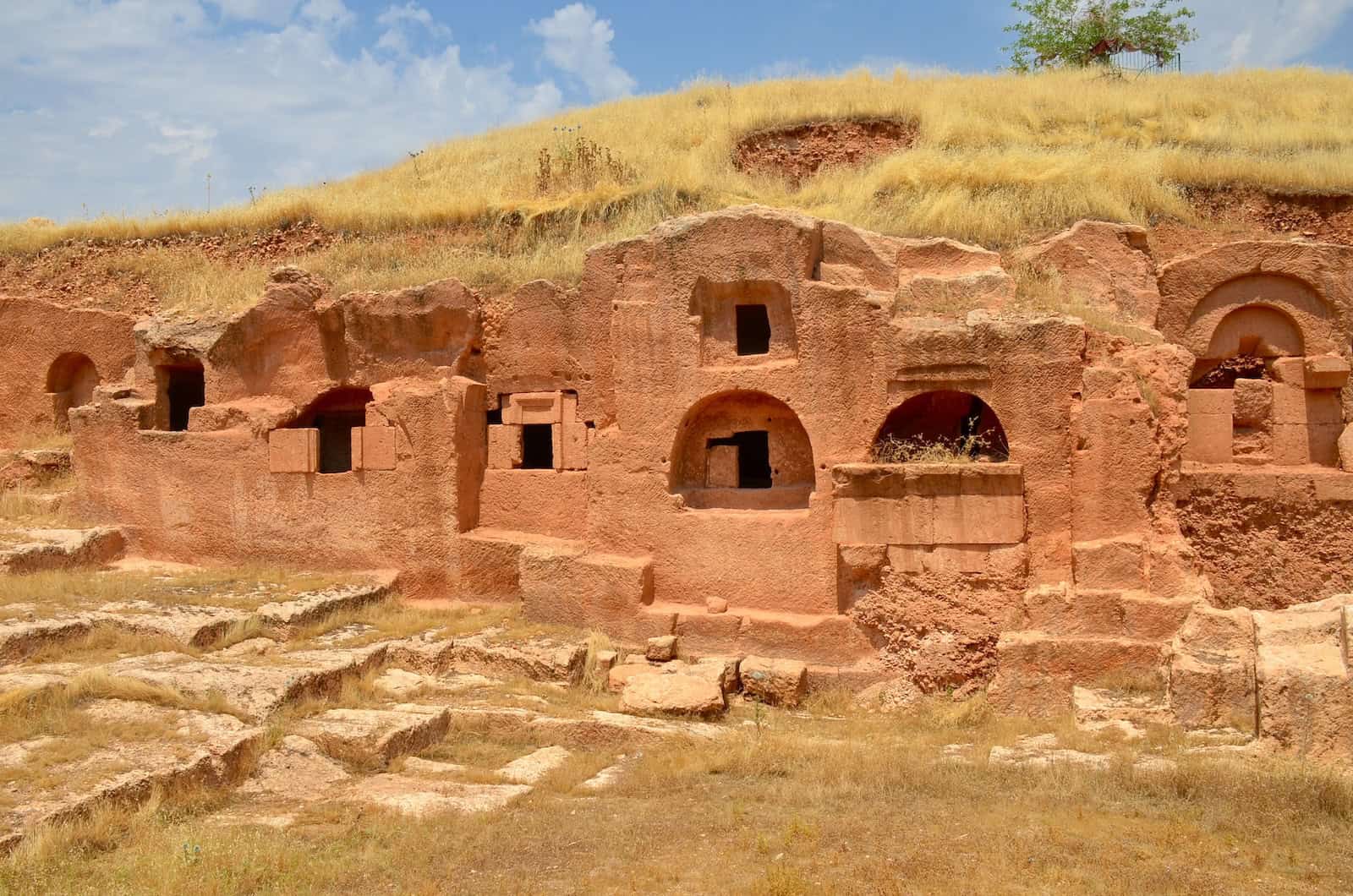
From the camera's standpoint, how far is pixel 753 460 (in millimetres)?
11742

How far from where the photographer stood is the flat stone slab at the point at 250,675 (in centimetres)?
778

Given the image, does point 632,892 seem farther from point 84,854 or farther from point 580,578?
point 580,578

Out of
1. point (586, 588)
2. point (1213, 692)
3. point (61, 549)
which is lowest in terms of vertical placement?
point (1213, 692)

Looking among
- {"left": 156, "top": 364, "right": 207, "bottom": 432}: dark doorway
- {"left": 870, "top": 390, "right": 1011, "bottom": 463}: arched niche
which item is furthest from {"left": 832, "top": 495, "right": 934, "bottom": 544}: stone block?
{"left": 156, "top": 364, "right": 207, "bottom": 432}: dark doorway

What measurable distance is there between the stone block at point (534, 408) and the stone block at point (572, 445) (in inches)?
5.4

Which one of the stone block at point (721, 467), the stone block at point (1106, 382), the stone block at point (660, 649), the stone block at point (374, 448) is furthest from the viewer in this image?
the stone block at point (374, 448)

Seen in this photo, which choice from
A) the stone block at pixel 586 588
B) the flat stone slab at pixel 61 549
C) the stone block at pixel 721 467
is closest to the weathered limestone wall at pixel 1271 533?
the stone block at pixel 721 467

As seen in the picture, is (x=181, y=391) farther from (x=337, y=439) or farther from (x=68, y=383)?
(x=68, y=383)

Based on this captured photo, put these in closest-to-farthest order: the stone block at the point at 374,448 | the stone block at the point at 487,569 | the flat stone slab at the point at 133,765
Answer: the flat stone slab at the point at 133,765, the stone block at the point at 487,569, the stone block at the point at 374,448

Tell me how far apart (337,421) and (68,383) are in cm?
485

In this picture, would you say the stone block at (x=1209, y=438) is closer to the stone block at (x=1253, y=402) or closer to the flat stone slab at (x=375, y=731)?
the stone block at (x=1253, y=402)

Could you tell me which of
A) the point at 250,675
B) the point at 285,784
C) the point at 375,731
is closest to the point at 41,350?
the point at 250,675

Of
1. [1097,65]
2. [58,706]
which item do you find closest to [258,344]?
[58,706]

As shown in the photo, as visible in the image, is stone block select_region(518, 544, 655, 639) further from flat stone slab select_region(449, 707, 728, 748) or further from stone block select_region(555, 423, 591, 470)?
flat stone slab select_region(449, 707, 728, 748)
